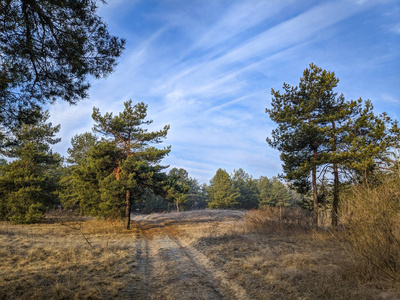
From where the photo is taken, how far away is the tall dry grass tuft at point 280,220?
13848mm

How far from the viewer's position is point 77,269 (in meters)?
6.13

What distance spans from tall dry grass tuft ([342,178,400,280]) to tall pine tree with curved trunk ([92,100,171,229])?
42.9 ft

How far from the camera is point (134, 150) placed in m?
18.9

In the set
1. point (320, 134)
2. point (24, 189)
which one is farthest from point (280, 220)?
point (24, 189)

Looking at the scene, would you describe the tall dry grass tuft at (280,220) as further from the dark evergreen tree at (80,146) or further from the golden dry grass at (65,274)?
the dark evergreen tree at (80,146)

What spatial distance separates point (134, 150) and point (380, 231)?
55.9ft

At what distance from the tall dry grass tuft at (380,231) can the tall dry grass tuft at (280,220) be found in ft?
28.0

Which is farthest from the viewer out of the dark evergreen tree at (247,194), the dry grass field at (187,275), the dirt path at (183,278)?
the dark evergreen tree at (247,194)

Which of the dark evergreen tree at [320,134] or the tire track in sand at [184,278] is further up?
the dark evergreen tree at [320,134]

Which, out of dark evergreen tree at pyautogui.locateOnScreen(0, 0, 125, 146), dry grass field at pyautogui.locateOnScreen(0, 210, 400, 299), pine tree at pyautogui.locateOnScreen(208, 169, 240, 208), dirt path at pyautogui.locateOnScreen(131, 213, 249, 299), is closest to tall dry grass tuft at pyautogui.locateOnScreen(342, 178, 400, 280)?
dry grass field at pyautogui.locateOnScreen(0, 210, 400, 299)

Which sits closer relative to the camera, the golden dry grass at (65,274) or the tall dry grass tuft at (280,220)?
the golden dry grass at (65,274)

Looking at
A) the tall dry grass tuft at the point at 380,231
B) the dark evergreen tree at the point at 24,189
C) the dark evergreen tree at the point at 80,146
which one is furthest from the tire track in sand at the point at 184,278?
the dark evergreen tree at the point at 80,146

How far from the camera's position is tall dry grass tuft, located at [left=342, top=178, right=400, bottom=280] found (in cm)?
492

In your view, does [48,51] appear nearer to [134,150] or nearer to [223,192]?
[134,150]
